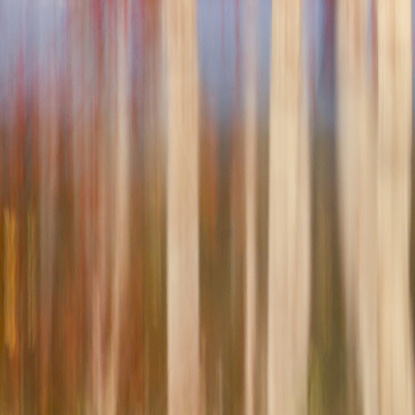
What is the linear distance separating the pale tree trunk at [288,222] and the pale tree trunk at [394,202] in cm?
8

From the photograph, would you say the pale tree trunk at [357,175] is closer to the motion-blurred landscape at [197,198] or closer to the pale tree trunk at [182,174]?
the motion-blurred landscape at [197,198]

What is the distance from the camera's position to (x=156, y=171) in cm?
47

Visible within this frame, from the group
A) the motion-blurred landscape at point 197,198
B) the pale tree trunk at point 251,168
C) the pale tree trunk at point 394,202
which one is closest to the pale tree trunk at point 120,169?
the motion-blurred landscape at point 197,198

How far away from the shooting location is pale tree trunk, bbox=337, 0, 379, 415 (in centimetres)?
46

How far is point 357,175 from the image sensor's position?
0.47 metres

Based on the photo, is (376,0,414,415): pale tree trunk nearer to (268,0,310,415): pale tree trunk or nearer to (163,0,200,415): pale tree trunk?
(268,0,310,415): pale tree trunk

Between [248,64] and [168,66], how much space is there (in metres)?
0.08

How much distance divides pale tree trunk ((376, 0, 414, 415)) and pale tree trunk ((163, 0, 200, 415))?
18cm

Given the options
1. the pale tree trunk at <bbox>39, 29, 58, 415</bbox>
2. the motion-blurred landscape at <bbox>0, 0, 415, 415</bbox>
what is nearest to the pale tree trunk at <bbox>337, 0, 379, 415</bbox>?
the motion-blurred landscape at <bbox>0, 0, 415, 415</bbox>

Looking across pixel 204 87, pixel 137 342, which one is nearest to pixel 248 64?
pixel 204 87

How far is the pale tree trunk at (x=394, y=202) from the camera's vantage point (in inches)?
18.1

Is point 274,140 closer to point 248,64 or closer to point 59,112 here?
point 248,64

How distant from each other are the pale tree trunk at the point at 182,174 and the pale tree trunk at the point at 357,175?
0.15 meters

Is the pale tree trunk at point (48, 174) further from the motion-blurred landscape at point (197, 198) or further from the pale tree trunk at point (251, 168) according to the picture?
the pale tree trunk at point (251, 168)
